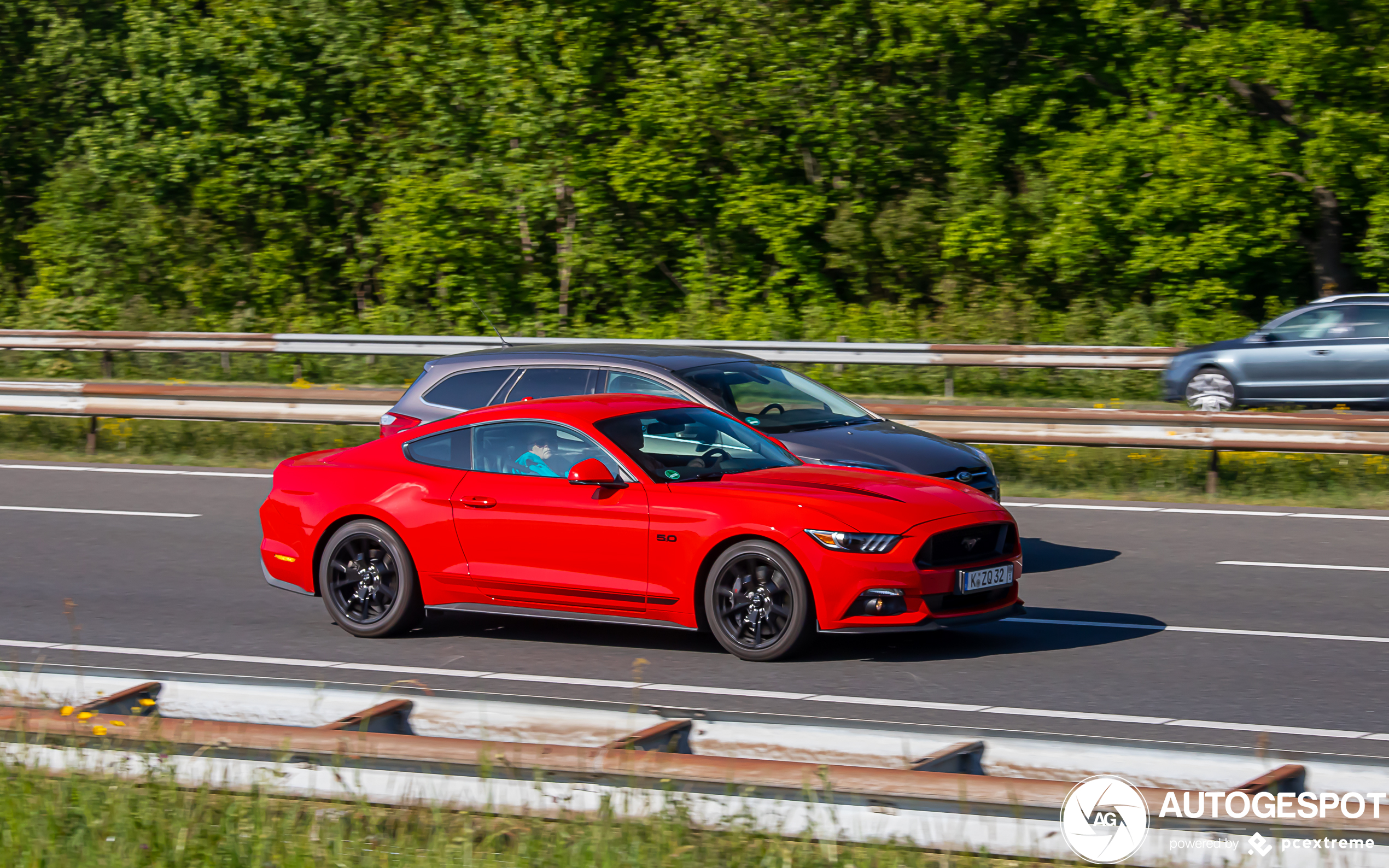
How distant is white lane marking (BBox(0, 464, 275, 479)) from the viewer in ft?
51.9

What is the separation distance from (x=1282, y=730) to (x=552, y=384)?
223 inches

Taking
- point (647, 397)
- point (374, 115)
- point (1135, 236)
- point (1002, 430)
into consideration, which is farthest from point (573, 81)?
point (647, 397)

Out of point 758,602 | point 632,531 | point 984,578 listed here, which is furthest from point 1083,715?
point 632,531

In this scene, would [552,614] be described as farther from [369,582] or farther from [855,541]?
[855,541]

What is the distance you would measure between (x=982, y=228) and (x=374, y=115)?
1246 cm

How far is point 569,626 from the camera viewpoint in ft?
29.9

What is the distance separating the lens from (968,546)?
26.2 ft

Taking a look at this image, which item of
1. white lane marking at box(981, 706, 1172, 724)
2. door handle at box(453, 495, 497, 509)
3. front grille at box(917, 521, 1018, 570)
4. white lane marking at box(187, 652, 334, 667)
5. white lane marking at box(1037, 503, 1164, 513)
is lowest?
white lane marking at box(981, 706, 1172, 724)

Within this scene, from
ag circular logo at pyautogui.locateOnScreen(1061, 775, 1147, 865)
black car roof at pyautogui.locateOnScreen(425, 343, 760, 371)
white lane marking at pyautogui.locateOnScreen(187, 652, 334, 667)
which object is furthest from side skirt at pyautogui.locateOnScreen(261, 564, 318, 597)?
ag circular logo at pyautogui.locateOnScreen(1061, 775, 1147, 865)

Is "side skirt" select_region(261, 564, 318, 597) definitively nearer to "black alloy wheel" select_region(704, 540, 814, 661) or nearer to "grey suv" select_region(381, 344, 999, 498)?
"grey suv" select_region(381, 344, 999, 498)

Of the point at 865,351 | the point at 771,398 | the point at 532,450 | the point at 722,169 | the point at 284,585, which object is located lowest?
the point at 284,585

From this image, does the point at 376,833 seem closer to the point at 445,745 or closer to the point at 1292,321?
the point at 445,745

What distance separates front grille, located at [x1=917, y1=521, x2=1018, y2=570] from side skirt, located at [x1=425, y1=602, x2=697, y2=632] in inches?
51.4

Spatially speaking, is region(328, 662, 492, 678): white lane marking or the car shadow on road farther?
the car shadow on road
